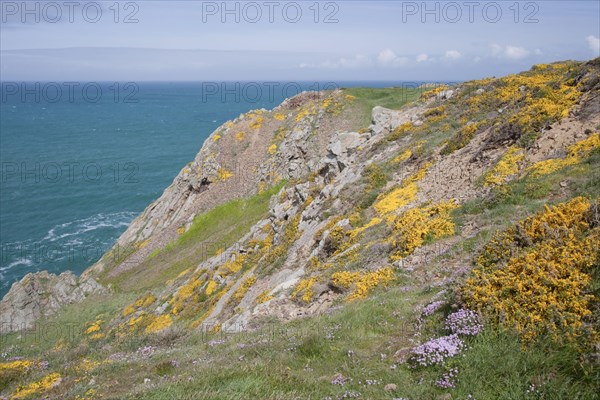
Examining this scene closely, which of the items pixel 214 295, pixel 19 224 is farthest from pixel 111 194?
pixel 214 295

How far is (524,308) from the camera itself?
329 inches

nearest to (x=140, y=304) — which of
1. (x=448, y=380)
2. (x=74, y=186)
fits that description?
(x=448, y=380)

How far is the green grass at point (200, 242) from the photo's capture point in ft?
143

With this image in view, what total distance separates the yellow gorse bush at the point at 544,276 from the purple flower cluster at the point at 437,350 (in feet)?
3.50

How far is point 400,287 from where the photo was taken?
560 inches

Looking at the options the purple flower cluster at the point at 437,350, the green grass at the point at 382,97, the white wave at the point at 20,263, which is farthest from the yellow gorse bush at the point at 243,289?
the white wave at the point at 20,263

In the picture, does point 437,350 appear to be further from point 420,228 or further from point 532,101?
point 532,101

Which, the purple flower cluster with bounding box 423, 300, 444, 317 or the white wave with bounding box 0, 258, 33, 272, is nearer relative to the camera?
the purple flower cluster with bounding box 423, 300, 444, 317

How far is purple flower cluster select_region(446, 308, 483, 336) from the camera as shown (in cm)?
856

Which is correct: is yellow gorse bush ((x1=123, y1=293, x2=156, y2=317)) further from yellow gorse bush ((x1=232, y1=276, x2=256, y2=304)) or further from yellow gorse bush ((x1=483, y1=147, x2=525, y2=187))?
yellow gorse bush ((x1=483, y1=147, x2=525, y2=187))

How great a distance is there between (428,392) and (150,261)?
47.6m

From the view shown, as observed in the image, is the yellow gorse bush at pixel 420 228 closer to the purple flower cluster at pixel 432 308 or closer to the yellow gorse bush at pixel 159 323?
the purple flower cluster at pixel 432 308

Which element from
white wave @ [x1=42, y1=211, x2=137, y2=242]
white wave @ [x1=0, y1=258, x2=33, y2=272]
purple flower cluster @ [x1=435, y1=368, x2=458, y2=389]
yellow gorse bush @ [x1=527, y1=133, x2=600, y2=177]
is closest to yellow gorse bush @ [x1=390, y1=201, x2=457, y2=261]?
yellow gorse bush @ [x1=527, y1=133, x2=600, y2=177]

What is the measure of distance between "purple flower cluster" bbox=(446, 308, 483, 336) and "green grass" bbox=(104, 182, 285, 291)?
110 ft
